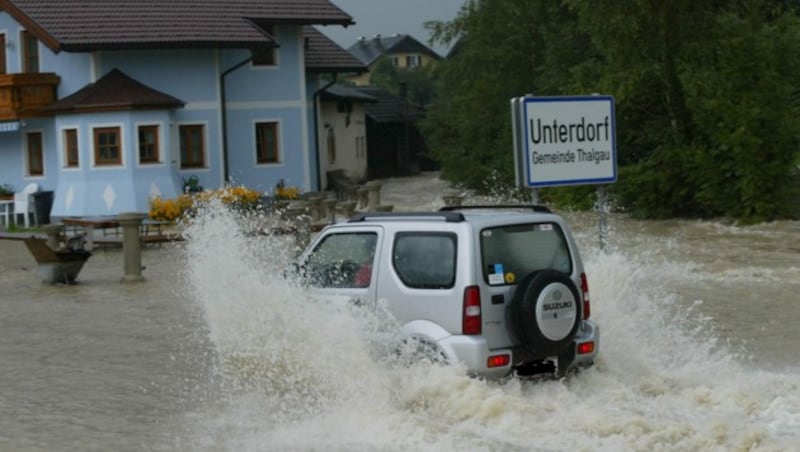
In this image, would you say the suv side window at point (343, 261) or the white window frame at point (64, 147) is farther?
the white window frame at point (64, 147)

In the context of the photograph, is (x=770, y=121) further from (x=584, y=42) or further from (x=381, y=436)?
(x=381, y=436)

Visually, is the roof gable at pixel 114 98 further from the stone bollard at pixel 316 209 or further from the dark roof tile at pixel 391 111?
the dark roof tile at pixel 391 111

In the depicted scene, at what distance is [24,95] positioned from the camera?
40750mm

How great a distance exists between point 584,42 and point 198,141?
12742 millimetres

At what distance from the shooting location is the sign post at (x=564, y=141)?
14.9m

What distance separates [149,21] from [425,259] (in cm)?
3223

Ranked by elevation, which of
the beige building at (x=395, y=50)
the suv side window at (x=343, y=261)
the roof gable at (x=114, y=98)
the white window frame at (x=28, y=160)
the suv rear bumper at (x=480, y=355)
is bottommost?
the suv rear bumper at (x=480, y=355)

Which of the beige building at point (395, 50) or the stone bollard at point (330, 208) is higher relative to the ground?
the beige building at point (395, 50)

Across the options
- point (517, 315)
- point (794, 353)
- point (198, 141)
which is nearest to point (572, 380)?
point (517, 315)

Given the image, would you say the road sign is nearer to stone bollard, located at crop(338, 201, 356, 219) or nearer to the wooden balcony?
stone bollard, located at crop(338, 201, 356, 219)

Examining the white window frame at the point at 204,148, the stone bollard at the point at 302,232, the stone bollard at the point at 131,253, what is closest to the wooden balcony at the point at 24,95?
the white window frame at the point at 204,148

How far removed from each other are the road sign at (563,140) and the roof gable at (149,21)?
26313 millimetres

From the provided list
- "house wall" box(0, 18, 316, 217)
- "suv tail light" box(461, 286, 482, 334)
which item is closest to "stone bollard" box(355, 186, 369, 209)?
"house wall" box(0, 18, 316, 217)

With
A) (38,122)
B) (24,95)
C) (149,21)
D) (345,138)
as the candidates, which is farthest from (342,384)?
(345,138)
